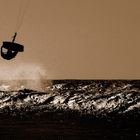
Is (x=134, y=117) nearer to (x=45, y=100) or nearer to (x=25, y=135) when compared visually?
(x=25, y=135)

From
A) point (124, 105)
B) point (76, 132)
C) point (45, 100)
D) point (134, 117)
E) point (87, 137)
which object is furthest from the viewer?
point (45, 100)

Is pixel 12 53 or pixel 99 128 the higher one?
pixel 12 53

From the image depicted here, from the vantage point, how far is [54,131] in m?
57.1

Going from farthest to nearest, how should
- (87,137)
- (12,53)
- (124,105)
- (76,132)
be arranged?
1. (124,105)
2. (76,132)
3. (87,137)
4. (12,53)

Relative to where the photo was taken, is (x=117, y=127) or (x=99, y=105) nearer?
(x=117, y=127)

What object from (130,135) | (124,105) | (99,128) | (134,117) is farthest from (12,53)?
(124,105)

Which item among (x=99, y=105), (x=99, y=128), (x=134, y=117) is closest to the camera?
(x=99, y=128)

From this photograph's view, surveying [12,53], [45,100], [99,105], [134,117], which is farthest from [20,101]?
[12,53]

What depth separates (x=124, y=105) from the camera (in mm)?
102562

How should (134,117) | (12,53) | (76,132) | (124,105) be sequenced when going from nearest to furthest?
(12,53) → (76,132) → (134,117) → (124,105)

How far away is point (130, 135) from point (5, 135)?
15806 mm

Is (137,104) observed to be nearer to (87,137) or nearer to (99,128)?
(99,128)

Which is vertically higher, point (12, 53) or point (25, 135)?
point (12, 53)

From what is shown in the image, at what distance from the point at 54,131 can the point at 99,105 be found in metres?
53.8
